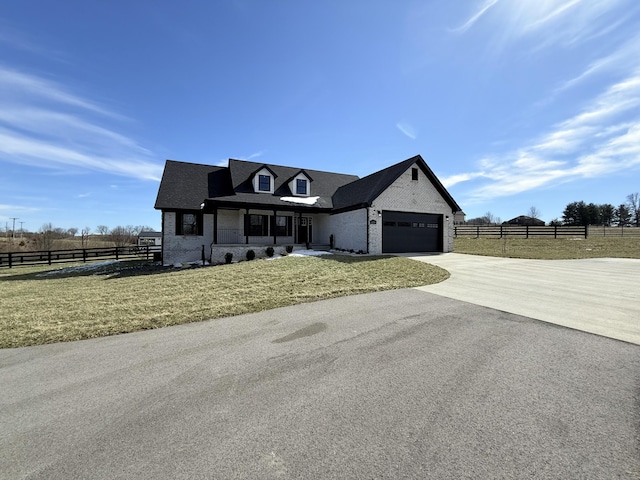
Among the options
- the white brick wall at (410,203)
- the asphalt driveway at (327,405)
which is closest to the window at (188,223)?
the white brick wall at (410,203)

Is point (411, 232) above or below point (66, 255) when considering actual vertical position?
above


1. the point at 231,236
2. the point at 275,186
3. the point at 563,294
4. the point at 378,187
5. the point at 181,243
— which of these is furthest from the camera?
the point at 275,186

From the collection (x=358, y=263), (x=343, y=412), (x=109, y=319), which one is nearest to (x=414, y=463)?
(x=343, y=412)

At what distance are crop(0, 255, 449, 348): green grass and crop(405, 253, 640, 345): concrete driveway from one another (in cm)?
151

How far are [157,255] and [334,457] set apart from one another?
75.0 ft

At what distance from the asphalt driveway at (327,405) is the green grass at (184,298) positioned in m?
0.88

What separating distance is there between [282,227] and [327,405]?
18.4 metres

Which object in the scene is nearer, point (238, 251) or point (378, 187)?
point (238, 251)

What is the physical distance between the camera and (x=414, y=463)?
2154 millimetres

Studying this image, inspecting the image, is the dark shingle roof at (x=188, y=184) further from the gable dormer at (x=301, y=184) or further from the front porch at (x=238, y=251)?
the gable dormer at (x=301, y=184)

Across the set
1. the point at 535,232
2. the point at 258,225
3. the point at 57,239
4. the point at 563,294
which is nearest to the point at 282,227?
the point at 258,225

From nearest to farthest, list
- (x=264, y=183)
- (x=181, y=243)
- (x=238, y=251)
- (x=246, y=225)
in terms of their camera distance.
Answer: (x=238, y=251) < (x=181, y=243) < (x=246, y=225) < (x=264, y=183)

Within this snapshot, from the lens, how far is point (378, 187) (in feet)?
61.5

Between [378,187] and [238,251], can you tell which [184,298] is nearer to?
[238,251]
